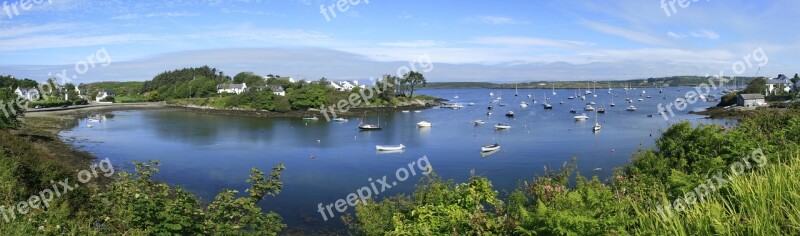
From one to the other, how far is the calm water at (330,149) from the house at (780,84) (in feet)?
125

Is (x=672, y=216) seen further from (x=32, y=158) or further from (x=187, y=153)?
(x=187, y=153)

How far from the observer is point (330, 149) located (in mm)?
42844

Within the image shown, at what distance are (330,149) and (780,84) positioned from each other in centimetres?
8865

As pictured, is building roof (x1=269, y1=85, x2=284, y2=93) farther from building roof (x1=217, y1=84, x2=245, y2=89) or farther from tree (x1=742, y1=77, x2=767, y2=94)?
tree (x1=742, y1=77, x2=767, y2=94)

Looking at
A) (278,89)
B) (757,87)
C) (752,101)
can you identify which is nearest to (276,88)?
(278,89)

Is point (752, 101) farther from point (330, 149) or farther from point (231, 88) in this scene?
point (231, 88)

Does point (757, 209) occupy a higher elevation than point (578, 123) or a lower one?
higher

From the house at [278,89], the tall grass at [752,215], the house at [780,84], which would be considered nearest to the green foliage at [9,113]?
the tall grass at [752,215]

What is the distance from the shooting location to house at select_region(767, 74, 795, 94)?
300 ft

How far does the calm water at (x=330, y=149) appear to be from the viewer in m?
28.8

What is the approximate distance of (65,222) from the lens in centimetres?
842

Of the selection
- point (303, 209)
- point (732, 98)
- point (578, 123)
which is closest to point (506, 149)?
point (303, 209)

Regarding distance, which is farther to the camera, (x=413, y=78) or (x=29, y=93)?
(x=413, y=78)

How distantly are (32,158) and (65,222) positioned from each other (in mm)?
11104
